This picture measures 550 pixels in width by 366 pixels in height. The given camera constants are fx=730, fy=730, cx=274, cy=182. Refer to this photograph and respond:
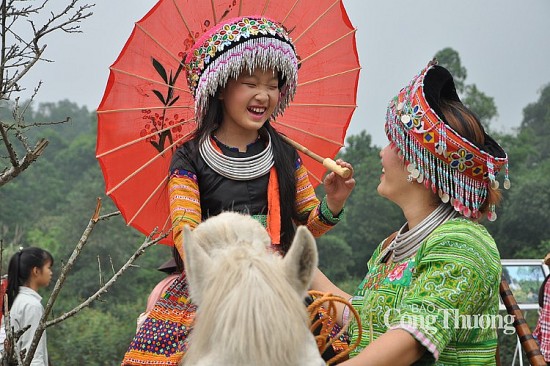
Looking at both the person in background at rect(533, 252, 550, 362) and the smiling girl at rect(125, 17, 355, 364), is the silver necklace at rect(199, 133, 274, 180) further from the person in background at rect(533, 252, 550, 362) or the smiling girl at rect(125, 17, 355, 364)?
the person in background at rect(533, 252, 550, 362)

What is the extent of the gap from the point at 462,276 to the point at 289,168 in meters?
1.14

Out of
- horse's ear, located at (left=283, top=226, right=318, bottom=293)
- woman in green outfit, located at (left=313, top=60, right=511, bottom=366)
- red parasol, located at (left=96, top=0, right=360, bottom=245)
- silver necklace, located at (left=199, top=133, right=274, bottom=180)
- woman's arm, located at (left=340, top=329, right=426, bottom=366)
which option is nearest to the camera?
horse's ear, located at (left=283, top=226, right=318, bottom=293)

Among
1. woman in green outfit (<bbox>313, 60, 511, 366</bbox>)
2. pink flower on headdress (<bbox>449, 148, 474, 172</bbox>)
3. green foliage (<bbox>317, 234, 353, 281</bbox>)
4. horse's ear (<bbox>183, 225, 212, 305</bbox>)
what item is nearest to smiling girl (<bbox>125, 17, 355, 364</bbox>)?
woman in green outfit (<bbox>313, 60, 511, 366</bbox>)

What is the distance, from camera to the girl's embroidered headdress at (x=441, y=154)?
85.1 inches

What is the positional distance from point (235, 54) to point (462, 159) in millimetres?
1017

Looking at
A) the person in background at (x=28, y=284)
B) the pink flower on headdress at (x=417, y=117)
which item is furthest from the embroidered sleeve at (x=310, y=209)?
the person in background at (x=28, y=284)

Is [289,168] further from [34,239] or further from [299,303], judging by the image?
[34,239]

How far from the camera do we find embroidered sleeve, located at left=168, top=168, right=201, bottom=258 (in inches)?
102

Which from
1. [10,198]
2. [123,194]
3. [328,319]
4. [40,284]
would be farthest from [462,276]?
[10,198]

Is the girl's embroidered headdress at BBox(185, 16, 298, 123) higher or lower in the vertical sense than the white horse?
higher

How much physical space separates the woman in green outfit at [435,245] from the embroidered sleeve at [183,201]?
0.65m

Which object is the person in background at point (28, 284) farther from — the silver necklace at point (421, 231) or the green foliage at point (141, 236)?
the green foliage at point (141, 236)

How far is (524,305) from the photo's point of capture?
6.66 metres

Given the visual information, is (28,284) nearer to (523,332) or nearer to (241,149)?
(241,149)
